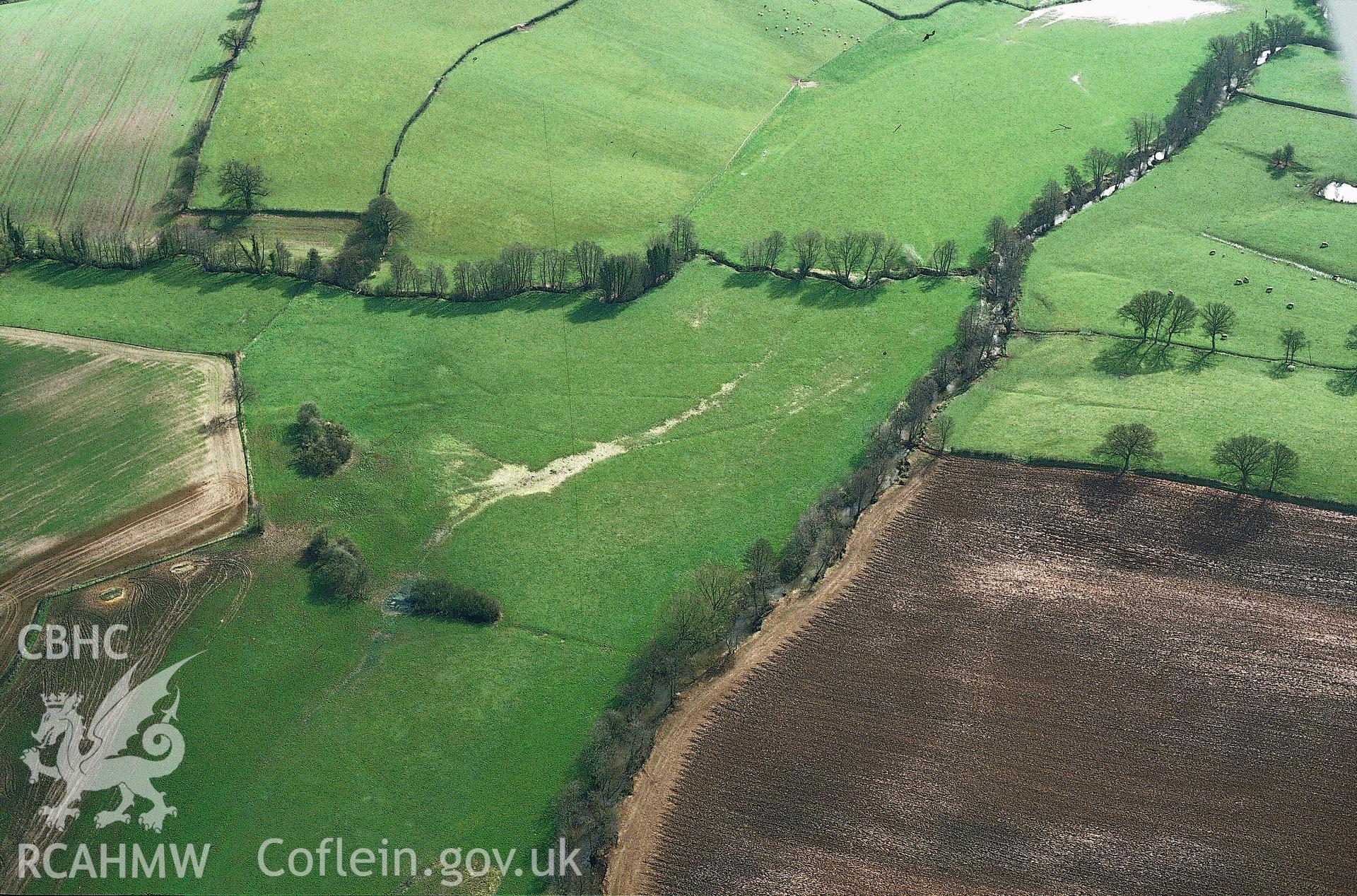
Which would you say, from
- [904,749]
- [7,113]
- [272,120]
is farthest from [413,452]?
[7,113]

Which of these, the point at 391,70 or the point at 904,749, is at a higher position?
the point at 391,70

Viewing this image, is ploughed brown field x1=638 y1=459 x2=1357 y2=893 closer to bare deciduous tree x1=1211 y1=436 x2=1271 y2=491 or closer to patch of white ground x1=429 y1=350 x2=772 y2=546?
bare deciduous tree x1=1211 y1=436 x2=1271 y2=491

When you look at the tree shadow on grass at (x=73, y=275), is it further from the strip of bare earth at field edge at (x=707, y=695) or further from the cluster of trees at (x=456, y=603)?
the strip of bare earth at field edge at (x=707, y=695)

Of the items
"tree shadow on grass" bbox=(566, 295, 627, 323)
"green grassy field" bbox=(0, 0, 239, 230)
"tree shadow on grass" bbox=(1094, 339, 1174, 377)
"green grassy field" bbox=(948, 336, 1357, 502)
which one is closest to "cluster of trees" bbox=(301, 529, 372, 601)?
"tree shadow on grass" bbox=(566, 295, 627, 323)

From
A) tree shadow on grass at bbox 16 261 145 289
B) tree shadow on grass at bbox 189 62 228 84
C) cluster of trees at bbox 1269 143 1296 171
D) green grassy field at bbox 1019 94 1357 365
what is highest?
cluster of trees at bbox 1269 143 1296 171

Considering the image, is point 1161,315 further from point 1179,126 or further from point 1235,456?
point 1179,126

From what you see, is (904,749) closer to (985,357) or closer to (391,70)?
(985,357)
